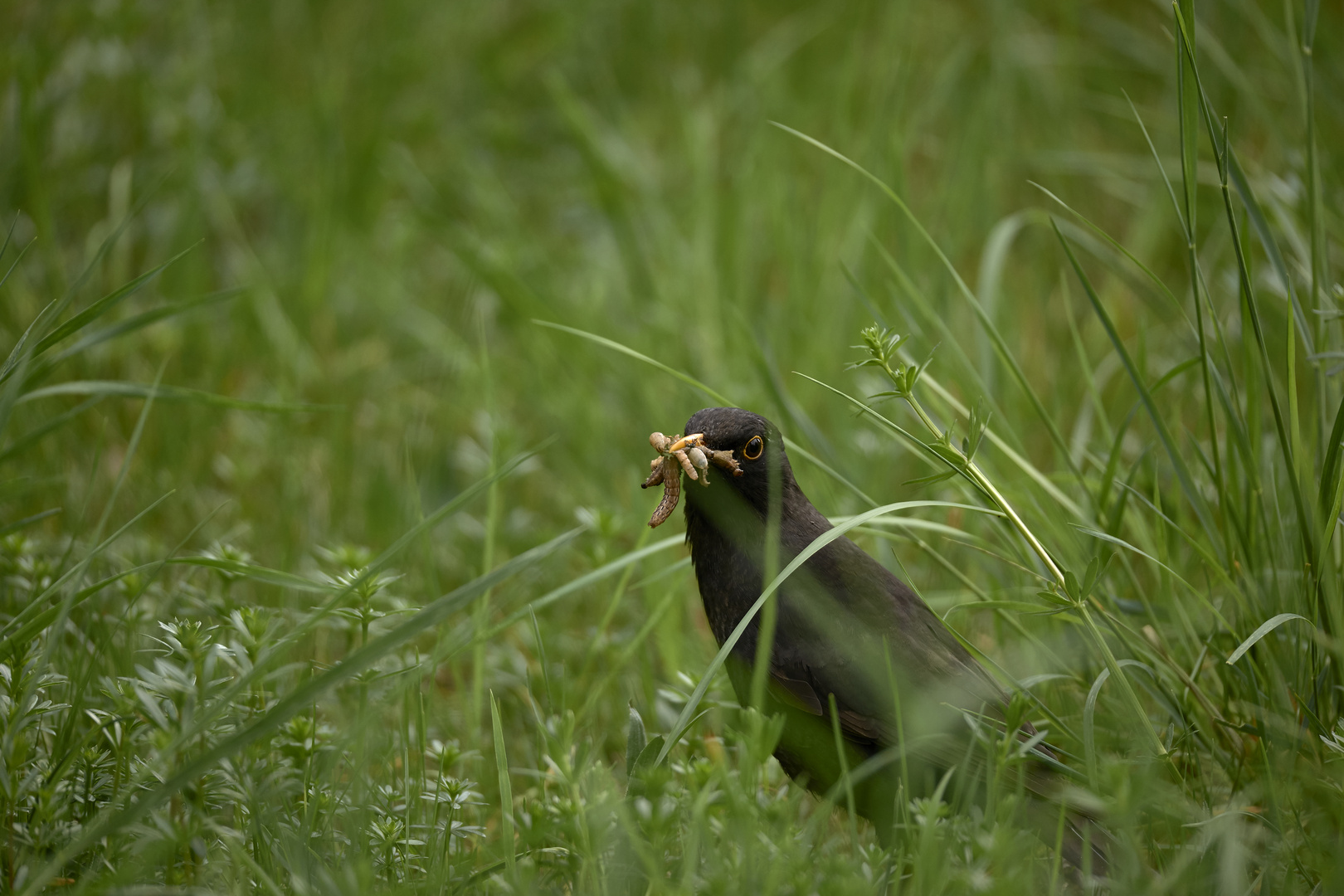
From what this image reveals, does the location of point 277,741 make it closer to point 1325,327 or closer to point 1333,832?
point 1333,832

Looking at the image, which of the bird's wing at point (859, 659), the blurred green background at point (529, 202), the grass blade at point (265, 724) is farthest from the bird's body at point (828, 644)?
the grass blade at point (265, 724)

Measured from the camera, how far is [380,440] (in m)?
4.03

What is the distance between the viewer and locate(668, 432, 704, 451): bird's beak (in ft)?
7.24

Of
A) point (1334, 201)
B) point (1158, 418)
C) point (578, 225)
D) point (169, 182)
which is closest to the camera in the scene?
point (1158, 418)

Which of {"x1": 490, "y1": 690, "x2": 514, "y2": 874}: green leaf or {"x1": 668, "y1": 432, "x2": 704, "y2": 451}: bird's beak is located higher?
{"x1": 668, "y1": 432, "x2": 704, "y2": 451}: bird's beak

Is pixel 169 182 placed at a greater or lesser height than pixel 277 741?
greater

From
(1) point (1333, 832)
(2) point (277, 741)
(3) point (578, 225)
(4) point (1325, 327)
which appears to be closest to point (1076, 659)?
(1) point (1333, 832)

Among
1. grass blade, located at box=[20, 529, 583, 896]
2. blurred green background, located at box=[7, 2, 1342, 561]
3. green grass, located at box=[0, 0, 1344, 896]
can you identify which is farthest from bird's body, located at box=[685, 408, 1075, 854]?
grass blade, located at box=[20, 529, 583, 896]

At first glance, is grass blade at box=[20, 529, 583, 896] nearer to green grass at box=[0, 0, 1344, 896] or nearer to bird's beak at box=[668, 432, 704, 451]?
green grass at box=[0, 0, 1344, 896]

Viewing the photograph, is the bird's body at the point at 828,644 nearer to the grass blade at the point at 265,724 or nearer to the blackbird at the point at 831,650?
the blackbird at the point at 831,650

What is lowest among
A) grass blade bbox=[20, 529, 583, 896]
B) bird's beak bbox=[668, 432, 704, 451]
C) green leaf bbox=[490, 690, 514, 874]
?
green leaf bbox=[490, 690, 514, 874]

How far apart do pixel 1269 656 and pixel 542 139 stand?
487 centimetres

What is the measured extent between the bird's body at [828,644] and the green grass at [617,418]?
13 centimetres

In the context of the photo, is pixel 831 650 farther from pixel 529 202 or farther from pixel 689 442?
pixel 529 202
